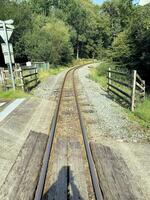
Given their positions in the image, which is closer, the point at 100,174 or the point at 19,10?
the point at 100,174

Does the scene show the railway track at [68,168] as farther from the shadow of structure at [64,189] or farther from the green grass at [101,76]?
the green grass at [101,76]

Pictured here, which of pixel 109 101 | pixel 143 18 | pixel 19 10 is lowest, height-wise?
pixel 109 101

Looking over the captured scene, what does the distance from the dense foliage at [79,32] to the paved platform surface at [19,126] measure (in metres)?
11.4

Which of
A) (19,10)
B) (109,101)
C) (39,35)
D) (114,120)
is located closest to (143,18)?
(109,101)

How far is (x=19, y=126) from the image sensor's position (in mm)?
7441

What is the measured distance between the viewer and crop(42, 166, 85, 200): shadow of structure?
382 centimetres

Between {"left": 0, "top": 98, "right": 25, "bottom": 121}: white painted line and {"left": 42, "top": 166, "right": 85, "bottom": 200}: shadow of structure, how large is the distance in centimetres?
442

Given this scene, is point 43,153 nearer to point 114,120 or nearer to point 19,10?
point 114,120

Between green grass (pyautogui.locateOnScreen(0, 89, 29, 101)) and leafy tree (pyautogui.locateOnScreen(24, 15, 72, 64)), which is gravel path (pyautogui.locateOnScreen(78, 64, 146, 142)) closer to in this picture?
green grass (pyautogui.locateOnScreen(0, 89, 29, 101))

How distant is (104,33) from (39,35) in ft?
135

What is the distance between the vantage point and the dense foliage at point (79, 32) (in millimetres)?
20938

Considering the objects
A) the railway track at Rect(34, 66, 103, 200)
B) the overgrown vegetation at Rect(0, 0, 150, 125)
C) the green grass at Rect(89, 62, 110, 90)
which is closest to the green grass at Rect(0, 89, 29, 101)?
the railway track at Rect(34, 66, 103, 200)

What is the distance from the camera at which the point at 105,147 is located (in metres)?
5.76

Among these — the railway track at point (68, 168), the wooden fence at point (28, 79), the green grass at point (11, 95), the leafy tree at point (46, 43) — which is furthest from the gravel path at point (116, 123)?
Result: the leafy tree at point (46, 43)
